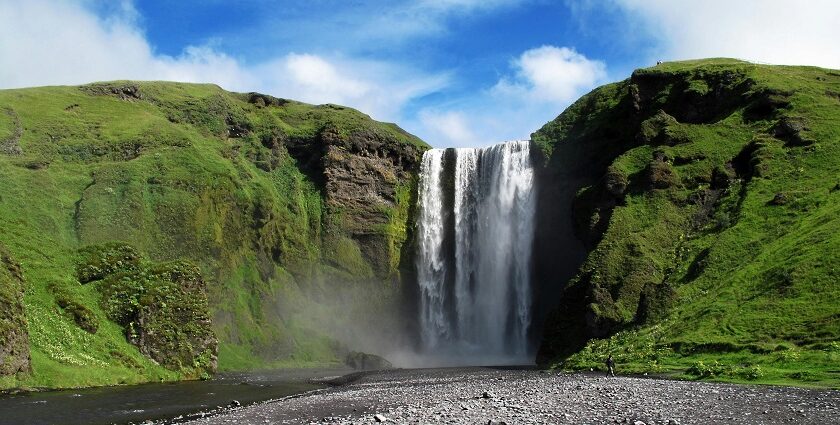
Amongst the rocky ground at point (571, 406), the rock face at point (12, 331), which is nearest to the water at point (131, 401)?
the rock face at point (12, 331)

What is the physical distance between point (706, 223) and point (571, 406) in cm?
4282

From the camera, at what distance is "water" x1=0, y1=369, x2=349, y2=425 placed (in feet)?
87.5

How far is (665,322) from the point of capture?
46938 millimetres

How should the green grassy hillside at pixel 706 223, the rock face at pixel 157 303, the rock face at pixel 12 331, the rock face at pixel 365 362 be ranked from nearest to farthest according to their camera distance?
the rock face at pixel 12 331, the green grassy hillside at pixel 706 223, the rock face at pixel 157 303, the rock face at pixel 365 362

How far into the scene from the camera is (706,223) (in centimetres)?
6088

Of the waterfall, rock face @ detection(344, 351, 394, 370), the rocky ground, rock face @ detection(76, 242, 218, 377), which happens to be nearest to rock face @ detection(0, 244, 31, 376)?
rock face @ detection(76, 242, 218, 377)

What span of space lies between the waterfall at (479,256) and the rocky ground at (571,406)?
44.6 meters

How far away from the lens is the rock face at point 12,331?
Answer: 34.8 meters

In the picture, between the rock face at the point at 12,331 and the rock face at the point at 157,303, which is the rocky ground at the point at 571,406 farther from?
the rock face at the point at 157,303

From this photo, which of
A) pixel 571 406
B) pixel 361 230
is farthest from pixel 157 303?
pixel 361 230

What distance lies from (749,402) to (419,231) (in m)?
70.9

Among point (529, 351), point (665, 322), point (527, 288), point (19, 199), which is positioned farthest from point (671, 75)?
point (19, 199)

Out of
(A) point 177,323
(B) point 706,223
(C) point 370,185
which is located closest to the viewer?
(A) point 177,323

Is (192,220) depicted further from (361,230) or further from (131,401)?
(131,401)
